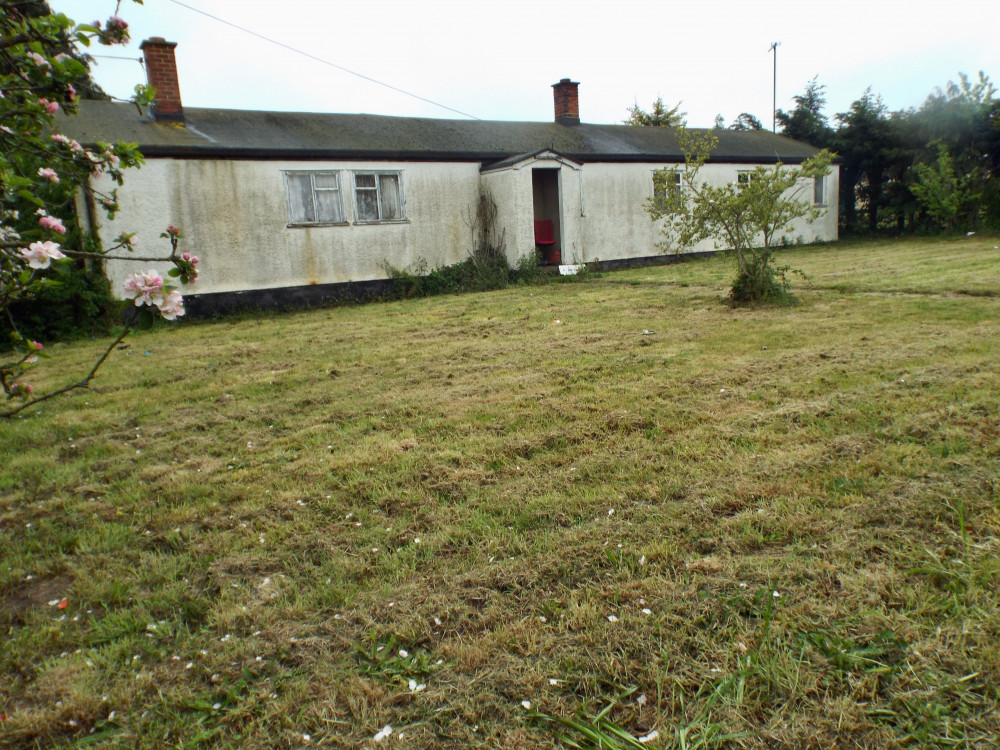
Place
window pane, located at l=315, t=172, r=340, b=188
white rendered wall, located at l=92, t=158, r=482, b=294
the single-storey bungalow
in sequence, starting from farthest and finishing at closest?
window pane, located at l=315, t=172, r=340, b=188 < the single-storey bungalow < white rendered wall, located at l=92, t=158, r=482, b=294

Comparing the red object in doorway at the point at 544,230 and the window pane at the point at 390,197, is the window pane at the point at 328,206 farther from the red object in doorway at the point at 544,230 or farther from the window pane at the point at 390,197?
the red object in doorway at the point at 544,230

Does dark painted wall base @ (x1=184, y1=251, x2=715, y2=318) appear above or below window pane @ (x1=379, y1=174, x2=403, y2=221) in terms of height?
below

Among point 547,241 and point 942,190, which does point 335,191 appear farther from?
point 942,190

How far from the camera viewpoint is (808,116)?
25.4 m

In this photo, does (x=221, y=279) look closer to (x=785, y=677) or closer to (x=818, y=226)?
(x=785, y=677)

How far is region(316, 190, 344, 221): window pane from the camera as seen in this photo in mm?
13383

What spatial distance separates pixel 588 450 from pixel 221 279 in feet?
34.9

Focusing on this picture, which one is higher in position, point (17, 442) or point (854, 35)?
point (854, 35)

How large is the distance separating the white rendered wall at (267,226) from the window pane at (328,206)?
0.61 feet

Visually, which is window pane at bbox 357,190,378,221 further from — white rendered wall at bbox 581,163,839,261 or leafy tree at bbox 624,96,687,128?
leafy tree at bbox 624,96,687,128

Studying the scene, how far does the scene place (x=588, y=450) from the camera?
3826 mm

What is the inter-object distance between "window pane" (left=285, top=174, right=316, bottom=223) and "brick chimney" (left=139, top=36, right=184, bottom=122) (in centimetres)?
269

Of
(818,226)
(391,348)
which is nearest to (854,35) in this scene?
(818,226)

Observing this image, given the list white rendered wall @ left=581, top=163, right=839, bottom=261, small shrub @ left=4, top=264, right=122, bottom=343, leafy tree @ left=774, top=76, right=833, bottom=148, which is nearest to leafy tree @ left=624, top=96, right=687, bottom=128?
leafy tree @ left=774, top=76, right=833, bottom=148
